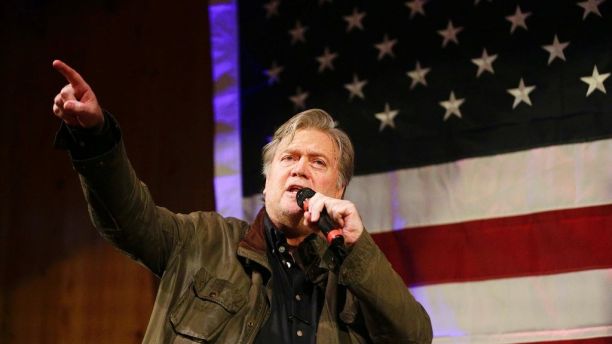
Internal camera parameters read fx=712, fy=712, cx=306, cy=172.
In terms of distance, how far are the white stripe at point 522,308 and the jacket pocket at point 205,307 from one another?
0.95 metres

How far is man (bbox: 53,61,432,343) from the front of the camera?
62.4 inches

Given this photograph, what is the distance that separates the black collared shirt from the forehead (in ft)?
0.85

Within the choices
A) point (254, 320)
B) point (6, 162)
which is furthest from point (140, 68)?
point (254, 320)

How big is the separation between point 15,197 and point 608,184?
2.44 m

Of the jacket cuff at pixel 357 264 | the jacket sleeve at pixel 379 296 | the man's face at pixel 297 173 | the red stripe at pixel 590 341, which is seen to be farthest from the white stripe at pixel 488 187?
the jacket cuff at pixel 357 264

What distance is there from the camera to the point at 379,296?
1.68 meters

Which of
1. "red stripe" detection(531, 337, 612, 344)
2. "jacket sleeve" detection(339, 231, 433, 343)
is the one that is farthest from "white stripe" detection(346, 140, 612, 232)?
"jacket sleeve" detection(339, 231, 433, 343)

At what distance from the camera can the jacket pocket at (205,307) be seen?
1.72 meters

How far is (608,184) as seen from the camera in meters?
2.32

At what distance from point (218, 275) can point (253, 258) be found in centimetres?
10

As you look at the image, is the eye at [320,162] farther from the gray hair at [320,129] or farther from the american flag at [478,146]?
the american flag at [478,146]

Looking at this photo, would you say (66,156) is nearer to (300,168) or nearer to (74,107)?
(300,168)

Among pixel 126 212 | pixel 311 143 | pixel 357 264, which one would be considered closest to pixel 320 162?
pixel 311 143

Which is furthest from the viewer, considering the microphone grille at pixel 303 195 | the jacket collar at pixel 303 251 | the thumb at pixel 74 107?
the jacket collar at pixel 303 251
